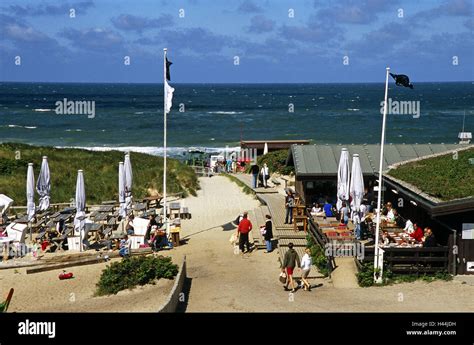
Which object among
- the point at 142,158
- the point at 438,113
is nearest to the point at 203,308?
the point at 142,158

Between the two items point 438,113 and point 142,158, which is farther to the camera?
point 438,113

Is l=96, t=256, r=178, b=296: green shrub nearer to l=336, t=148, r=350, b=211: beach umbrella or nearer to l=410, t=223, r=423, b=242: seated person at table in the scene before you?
l=336, t=148, r=350, b=211: beach umbrella

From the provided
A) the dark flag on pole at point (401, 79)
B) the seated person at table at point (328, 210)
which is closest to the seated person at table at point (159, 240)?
the seated person at table at point (328, 210)

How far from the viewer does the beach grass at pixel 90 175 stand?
2867 centimetres

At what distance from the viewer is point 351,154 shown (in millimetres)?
23922

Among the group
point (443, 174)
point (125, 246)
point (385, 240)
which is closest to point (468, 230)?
point (385, 240)

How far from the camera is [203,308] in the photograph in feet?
47.0

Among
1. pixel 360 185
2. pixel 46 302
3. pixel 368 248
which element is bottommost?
pixel 46 302

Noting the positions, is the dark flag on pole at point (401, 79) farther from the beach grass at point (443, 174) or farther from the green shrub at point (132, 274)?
the green shrub at point (132, 274)

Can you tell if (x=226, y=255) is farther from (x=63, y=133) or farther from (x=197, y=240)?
(x=63, y=133)

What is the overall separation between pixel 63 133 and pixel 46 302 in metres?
71.4

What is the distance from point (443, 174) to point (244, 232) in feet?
21.3

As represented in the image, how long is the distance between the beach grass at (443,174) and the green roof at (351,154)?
1.91 meters
